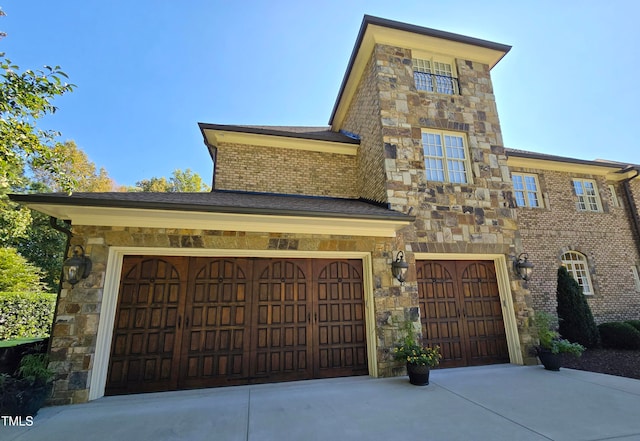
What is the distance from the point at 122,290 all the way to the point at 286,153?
5.32 metres

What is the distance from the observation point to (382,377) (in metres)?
5.49

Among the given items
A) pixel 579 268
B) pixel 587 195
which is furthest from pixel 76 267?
pixel 587 195

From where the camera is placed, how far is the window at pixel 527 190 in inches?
428

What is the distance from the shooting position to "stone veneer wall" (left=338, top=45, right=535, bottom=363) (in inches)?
258

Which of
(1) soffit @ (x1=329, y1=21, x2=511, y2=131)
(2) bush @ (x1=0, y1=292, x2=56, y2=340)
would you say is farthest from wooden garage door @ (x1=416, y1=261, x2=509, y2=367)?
(2) bush @ (x1=0, y1=292, x2=56, y2=340)

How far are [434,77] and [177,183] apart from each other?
24.5 meters

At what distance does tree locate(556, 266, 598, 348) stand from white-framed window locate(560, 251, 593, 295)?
7.01 ft

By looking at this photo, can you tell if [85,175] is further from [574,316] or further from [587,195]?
[587,195]

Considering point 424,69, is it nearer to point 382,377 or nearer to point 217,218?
point 217,218

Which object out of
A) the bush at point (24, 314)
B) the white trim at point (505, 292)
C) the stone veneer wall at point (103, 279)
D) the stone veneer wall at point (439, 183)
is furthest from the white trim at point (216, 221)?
the bush at point (24, 314)

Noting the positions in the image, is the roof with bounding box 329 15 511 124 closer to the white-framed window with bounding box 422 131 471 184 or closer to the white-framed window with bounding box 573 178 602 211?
the white-framed window with bounding box 422 131 471 184

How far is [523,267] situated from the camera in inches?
263

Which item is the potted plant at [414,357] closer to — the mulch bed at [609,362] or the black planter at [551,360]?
the black planter at [551,360]

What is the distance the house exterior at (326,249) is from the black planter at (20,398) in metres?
0.50
